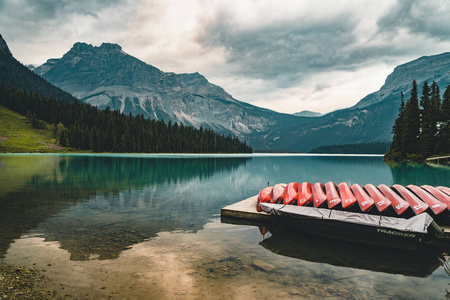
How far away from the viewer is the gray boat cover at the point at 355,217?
42.0 feet

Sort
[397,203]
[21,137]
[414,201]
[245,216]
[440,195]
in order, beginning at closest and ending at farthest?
[397,203], [414,201], [440,195], [245,216], [21,137]

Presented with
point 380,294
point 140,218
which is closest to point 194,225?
point 140,218

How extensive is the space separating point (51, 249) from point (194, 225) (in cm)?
791

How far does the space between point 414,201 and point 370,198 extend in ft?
7.50

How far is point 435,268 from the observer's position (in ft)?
37.9

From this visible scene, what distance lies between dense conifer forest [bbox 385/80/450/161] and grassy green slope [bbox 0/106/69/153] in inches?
6713

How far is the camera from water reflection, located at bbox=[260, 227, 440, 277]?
37.8 feet

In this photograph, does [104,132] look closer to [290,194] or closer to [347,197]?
[290,194]

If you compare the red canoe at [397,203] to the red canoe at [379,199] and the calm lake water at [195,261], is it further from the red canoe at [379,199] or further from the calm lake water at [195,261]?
the calm lake water at [195,261]

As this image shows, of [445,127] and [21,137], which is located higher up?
[445,127]

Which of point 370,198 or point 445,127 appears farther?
point 445,127

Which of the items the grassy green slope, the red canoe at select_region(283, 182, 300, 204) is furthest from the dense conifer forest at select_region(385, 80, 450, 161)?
the grassy green slope

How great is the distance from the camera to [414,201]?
625 inches

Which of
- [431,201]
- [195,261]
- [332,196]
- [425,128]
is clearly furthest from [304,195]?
[425,128]
